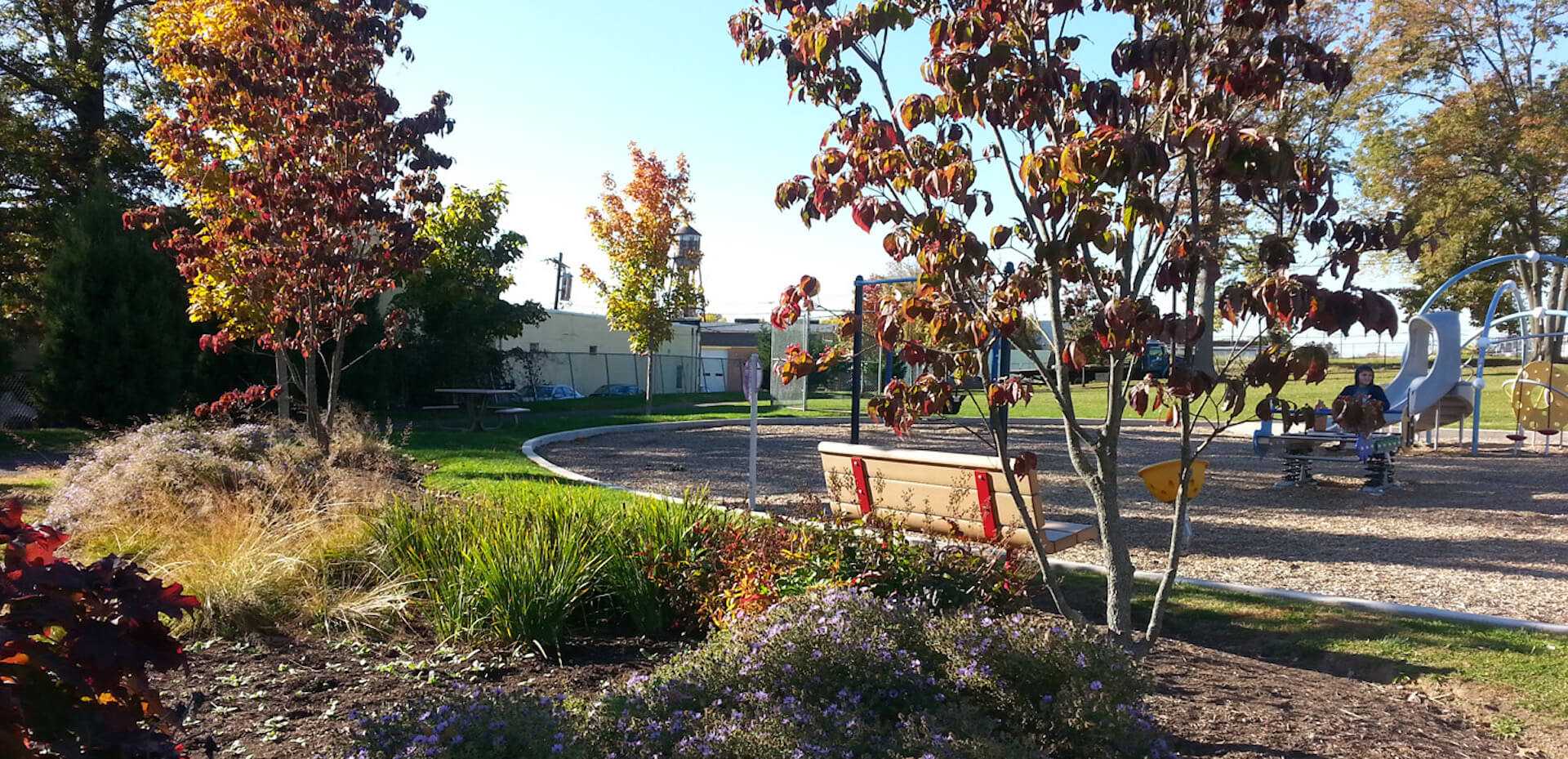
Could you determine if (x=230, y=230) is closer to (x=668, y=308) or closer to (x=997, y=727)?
(x=997, y=727)

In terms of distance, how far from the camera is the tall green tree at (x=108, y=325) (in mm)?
16766

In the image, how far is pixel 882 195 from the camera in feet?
12.1

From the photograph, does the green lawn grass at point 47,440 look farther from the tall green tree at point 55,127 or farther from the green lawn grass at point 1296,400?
the green lawn grass at point 1296,400

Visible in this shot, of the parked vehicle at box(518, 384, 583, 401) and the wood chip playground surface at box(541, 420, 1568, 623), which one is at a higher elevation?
the parked vehicle at box(518, 384, 583, 401)

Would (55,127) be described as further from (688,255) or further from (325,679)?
(325,679)

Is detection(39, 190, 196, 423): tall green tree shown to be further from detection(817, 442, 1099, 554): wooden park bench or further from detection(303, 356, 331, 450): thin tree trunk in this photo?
detection(817, 442, 1099, 554): wooden park bench

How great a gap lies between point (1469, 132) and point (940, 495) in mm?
30234

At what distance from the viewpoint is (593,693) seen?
3932 millimetres

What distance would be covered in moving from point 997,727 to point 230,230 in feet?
29.5

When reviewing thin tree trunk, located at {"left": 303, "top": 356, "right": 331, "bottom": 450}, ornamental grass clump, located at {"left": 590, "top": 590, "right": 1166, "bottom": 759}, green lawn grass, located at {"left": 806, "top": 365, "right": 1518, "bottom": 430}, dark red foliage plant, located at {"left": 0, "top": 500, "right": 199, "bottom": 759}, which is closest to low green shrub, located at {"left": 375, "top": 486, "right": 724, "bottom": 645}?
ornamental grass clump, located at {"left": 590, "top": 590, "right": 1166, "bottom": 759}

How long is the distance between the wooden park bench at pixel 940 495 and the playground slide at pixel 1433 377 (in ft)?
33.8

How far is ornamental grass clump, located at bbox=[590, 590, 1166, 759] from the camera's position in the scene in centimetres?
269

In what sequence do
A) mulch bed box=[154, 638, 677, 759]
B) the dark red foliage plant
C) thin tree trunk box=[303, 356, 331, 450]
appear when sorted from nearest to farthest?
the dark red foliage plant < mulch bed box=[154, 638, 677, 759] < thin tree trunk box=[303, 356, 331, 450]

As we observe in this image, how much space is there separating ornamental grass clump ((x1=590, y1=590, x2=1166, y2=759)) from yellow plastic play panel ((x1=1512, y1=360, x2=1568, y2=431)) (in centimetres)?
1538
